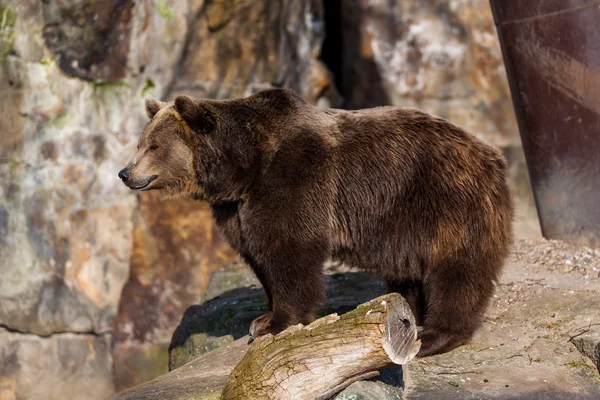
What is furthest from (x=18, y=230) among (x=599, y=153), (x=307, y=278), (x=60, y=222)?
(x=599, y=153)

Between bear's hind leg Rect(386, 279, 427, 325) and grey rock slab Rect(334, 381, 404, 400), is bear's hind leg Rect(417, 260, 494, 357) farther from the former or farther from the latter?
grey rock slab Rect(334, 381, 404, 400)

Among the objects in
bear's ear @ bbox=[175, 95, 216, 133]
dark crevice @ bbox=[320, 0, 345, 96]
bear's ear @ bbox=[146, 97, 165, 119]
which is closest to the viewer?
bear's ear @ bbox=[175, 95, 216, 133]

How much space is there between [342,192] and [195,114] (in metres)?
0.88

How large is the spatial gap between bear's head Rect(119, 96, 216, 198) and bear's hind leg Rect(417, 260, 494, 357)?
1.39 m

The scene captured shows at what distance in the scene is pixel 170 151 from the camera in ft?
15.3

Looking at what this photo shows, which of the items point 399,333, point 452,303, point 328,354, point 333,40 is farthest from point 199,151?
point 333,40

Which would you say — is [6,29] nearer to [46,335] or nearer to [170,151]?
[46,335]

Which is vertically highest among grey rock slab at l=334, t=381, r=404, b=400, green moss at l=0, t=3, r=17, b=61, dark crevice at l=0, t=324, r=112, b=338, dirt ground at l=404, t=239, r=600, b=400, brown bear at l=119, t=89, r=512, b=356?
green moss at l=0, t=3, r=17, b=61

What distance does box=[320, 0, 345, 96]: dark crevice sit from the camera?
357 inches

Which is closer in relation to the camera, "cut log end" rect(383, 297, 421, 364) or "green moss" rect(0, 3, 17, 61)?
"cut log end" rect(383, 297, 421, 364)

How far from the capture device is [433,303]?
14.3 feet

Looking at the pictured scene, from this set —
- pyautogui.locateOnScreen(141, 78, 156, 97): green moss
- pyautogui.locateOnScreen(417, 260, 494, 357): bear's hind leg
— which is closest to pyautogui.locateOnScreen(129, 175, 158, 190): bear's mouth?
pyautogui.locateOnScreen(417, 260, 494, 357): bear's hind leg

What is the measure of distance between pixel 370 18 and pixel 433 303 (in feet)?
15.0

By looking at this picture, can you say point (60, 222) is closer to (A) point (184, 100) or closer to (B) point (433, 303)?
(A) point (184, 100)
